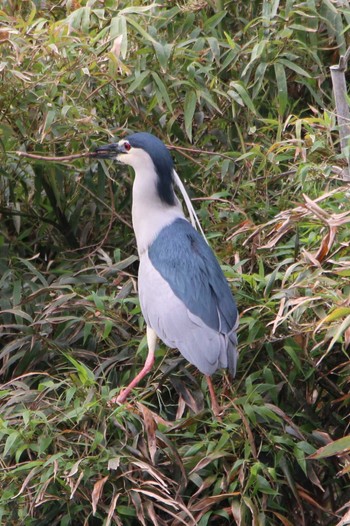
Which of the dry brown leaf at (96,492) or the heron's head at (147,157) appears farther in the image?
the heron's head at (147,157)

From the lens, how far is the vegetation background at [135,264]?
298 centimetres

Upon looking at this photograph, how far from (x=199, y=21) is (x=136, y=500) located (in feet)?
5.94

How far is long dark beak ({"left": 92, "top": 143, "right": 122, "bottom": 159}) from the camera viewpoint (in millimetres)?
3580

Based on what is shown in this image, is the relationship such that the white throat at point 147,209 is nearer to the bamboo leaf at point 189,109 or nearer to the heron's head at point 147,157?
the heron's head at point 147,157

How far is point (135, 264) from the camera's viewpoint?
3900mm

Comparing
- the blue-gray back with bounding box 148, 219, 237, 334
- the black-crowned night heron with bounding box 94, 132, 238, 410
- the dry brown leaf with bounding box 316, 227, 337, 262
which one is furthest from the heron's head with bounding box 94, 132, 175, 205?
the dry brown leaf with bounding box 316, 227, 337, 262

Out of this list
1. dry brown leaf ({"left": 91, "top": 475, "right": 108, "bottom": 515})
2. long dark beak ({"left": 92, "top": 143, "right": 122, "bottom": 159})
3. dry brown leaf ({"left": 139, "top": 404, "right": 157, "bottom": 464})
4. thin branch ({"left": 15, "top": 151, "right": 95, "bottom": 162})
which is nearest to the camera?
dry brown leaf ({"left": 91, "top": 475, "right": 108, "bottom": 515})

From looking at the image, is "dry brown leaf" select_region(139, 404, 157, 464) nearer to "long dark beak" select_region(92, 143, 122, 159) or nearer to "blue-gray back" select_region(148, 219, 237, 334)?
"blue-gray back" select_region(148, 219, 237, 334)

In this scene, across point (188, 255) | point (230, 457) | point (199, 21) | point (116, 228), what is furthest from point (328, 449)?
point (199, 21)

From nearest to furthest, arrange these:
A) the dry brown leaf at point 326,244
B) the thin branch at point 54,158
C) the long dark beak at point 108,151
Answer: the dry brown leaf at point 326,244
the thin branch at point 54,158
the long dark beak at point 108,151

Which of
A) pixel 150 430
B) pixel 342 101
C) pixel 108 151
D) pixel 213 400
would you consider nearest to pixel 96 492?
pixel 150 430

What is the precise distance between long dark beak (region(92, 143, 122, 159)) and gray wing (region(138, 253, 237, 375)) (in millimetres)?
386

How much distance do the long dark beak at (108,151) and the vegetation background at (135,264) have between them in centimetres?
6

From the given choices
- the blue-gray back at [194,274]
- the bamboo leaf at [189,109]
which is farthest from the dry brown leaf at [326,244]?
the bamboo leaf at [189,109]
